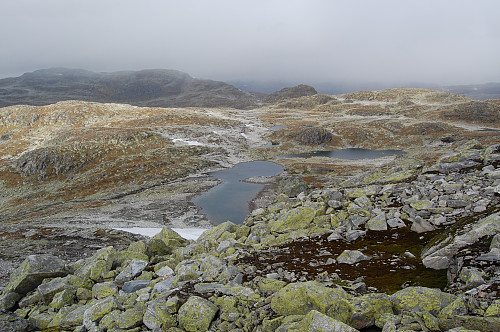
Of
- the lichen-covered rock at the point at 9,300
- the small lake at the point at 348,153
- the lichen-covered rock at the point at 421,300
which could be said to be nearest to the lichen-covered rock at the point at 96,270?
the lichen-covered rock at the point at 9,300

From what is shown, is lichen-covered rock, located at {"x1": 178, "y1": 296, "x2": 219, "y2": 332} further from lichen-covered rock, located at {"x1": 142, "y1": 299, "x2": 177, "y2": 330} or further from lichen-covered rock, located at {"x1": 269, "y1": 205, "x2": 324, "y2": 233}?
lichen-covered rock, located at {"x1": 269, "y1": 205, "x2": 324, "y2": 233}

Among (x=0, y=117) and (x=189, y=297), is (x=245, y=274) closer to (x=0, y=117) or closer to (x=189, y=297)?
(x=189, y=297)

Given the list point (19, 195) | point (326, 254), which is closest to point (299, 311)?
point (326, 254)

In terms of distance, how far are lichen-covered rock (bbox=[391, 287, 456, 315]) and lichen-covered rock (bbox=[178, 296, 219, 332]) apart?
8.19m

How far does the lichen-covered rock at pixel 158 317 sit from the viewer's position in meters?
13.5

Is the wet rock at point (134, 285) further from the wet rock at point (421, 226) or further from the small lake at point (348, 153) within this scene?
the small lake at point (348, 153)

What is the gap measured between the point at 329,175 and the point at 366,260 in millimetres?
75818

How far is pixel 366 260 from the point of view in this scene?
16406 mm

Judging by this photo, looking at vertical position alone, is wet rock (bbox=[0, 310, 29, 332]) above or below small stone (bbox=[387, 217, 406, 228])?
below

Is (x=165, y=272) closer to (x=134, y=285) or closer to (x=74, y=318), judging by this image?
(x=134, y=285)

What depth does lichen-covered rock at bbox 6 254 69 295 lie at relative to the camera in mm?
20547

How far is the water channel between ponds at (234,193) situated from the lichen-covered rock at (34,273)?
134 ft

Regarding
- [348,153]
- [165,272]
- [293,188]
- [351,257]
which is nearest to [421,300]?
[351,257]

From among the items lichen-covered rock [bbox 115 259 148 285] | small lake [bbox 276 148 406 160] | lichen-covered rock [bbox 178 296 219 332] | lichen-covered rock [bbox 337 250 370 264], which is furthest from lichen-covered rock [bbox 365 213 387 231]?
small lake [bbox 276 148 406 160]
